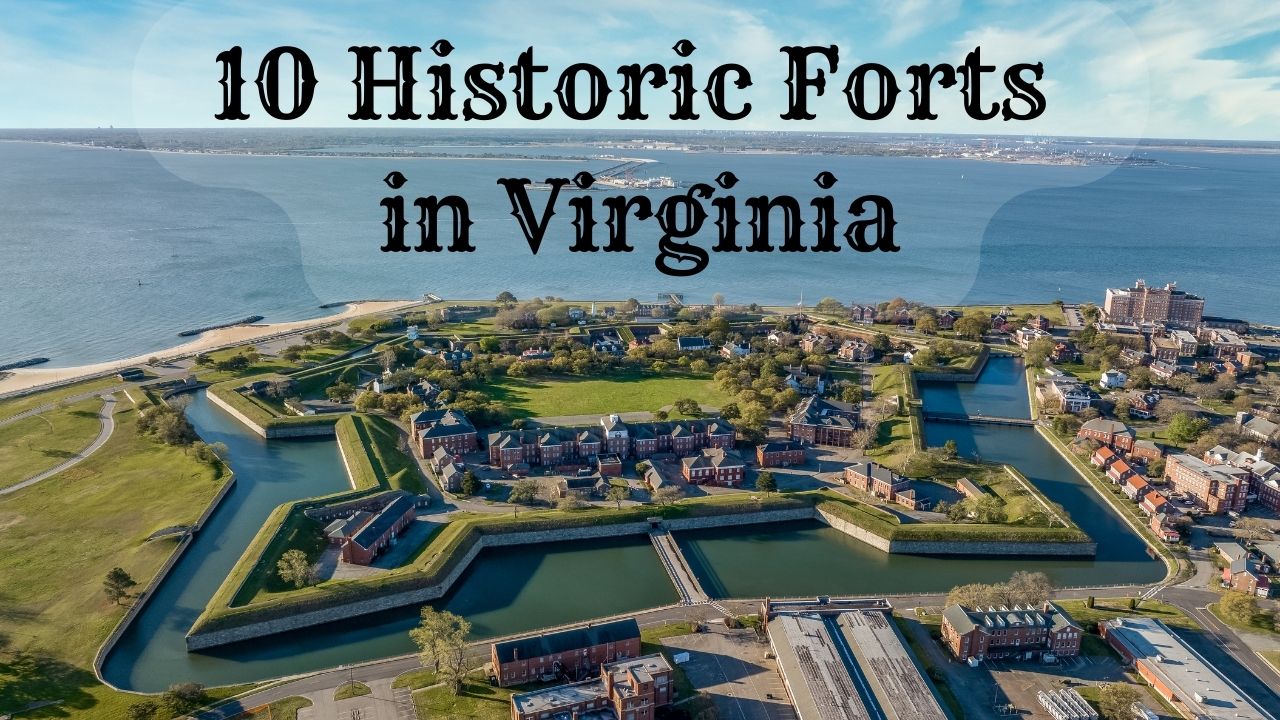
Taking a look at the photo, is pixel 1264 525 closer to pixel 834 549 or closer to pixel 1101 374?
pixel 834 549

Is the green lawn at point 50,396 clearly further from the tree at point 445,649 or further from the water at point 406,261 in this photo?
the tree at point 445,649

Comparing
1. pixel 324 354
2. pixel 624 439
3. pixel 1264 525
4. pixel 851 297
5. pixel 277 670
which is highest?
pixel 851 297

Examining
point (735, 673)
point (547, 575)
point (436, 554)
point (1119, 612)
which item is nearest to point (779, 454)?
point (547, 575)

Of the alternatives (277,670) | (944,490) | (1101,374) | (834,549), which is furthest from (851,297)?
(277,670)

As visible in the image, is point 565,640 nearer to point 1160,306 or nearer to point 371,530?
point 371,530

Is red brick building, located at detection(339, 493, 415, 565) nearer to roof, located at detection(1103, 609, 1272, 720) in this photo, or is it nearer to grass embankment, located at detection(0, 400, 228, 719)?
grass embankment, located at detection(0, 400, 228, 719)

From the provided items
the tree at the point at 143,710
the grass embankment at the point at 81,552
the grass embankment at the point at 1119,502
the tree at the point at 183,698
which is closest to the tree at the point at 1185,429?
the grass embankment at the point at 1119,502
